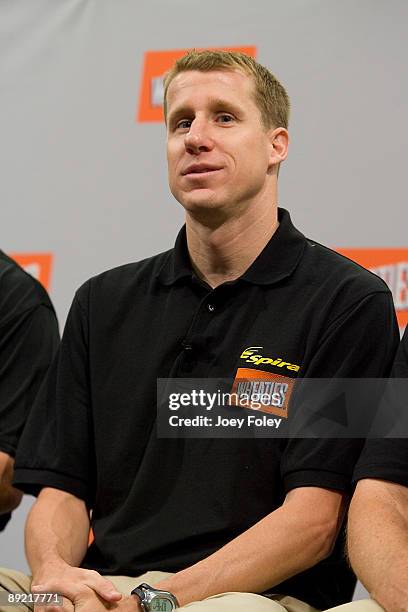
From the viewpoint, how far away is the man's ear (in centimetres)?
205

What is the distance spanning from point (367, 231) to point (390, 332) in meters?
0.78

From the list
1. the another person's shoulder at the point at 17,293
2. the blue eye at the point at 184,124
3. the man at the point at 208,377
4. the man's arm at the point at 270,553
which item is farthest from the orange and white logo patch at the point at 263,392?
the another person's shoulder at the point at 17,293

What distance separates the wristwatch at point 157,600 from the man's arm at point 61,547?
41 millimetres

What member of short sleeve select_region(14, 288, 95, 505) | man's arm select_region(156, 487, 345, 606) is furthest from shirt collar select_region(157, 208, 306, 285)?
man's arm select_region(156, 487, 345, 606)

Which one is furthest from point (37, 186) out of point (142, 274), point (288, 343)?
point (288, 343)

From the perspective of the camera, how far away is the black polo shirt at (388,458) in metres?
1.58

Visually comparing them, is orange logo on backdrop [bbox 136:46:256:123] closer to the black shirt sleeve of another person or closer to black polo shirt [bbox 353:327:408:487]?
the black shirt sleeve of another person

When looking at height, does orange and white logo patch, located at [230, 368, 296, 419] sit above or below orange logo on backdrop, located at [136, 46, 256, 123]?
below

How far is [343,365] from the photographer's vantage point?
1.74 meters

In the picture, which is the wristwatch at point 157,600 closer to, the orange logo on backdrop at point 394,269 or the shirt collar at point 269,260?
the shirt collar at point 269,260

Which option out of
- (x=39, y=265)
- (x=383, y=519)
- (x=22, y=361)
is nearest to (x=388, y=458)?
(x=383, y=519)

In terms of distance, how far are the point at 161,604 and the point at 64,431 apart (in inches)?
19.4

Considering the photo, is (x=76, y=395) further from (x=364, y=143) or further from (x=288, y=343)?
(x=364, y=143)

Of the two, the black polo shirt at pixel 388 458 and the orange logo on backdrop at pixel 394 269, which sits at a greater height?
the orange logo on backdrop at pixel 394 269
